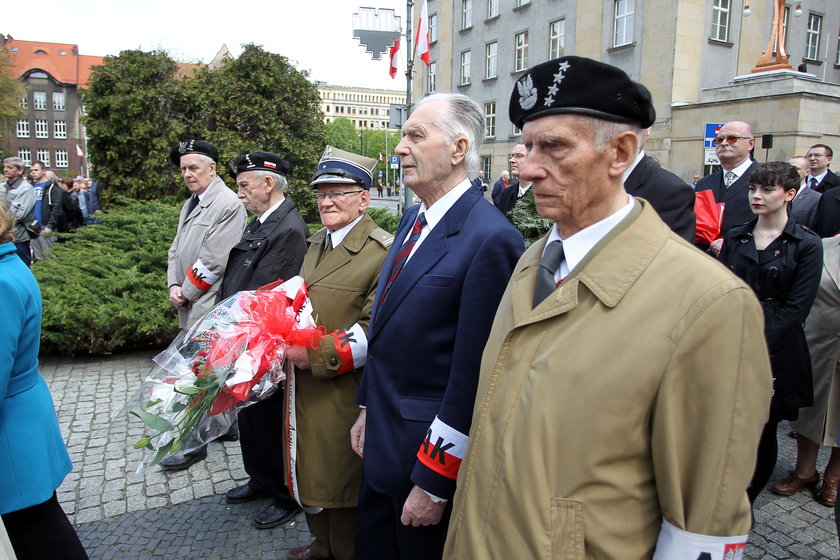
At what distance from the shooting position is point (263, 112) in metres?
11.6

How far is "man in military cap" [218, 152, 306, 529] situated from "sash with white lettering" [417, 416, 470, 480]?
6.39 feet

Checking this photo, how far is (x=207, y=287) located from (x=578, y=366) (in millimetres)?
3556

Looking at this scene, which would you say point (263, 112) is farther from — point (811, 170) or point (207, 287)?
point (811, 170)

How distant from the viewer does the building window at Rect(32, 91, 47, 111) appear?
3108 inches

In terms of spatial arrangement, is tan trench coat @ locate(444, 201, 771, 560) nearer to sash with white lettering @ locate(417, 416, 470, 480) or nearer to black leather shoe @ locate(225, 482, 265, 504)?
sash with white lettering @ locate(417, 416, 470, 480)

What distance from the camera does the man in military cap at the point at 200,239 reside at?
4297 mm

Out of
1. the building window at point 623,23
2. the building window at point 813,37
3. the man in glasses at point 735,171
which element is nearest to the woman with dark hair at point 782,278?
the man in glasses at point 735,171

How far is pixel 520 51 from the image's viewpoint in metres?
30.9

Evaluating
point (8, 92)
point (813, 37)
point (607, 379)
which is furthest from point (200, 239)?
point (8, 92)

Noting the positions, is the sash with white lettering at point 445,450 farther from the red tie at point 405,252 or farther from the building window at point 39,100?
the building window at point 39,100

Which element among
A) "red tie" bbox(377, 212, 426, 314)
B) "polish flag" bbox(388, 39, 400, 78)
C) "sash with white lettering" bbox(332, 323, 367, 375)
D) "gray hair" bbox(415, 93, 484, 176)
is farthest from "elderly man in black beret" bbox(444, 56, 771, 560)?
"polish flag" bbox(388, 39, 400, 78)

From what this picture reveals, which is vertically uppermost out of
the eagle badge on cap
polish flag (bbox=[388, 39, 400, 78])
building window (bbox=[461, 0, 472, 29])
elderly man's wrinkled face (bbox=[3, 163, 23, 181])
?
building window (bbox=[461, 0, 472, 29])

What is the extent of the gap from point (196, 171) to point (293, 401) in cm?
231

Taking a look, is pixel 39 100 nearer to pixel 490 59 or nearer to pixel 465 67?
pixel 465 67
